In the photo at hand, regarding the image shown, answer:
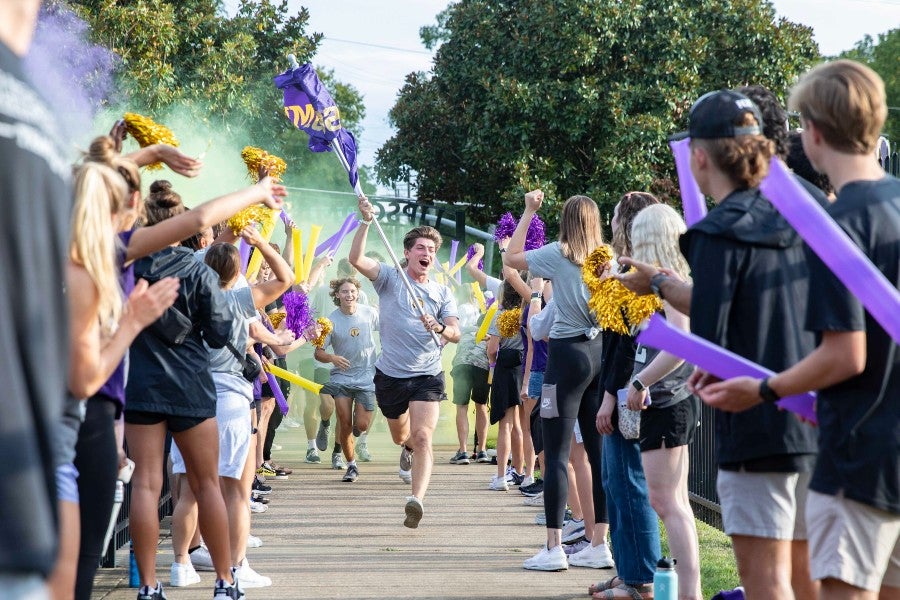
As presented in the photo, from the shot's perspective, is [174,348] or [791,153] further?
[174,348]

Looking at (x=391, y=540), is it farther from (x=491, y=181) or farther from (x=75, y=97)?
(x=491, y=181)

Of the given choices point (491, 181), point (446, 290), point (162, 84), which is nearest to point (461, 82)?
point (491, 181)

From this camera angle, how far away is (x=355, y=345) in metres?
13.0

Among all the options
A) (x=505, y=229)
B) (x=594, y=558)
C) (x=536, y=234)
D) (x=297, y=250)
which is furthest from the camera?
(x=505, y=229)

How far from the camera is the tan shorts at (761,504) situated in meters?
3.63

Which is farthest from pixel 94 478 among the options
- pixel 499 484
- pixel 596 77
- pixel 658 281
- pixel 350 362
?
pixel 596 77

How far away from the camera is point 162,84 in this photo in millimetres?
18734

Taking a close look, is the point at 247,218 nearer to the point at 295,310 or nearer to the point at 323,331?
the point at 295,310

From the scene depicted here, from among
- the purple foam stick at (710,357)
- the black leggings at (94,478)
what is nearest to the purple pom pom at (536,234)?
the black leggings at (94,478)

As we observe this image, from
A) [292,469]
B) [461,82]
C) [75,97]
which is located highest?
[461,82]

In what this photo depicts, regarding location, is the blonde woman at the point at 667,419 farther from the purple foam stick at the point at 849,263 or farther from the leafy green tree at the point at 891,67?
the leafy green tree at the point at 891,67

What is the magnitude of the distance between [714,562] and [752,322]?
4661 mm

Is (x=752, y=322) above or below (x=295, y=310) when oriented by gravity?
below

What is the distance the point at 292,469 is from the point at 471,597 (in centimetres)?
726
